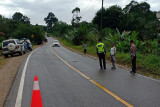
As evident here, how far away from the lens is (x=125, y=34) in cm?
2083

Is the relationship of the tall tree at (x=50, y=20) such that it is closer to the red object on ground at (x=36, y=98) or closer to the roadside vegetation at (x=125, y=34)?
the roadside vegetation at (x=125, y=34)

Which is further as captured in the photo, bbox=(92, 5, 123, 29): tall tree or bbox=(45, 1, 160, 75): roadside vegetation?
bbox=(92, 5, 123, 29): tall tree

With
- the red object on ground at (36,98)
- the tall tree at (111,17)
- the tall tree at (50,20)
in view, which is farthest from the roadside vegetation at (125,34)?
the tall tree at (50,20)

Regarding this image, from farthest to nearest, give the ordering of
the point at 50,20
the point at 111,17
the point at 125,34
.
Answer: the point at 50,20
the point at 111,17
the point at 125,34

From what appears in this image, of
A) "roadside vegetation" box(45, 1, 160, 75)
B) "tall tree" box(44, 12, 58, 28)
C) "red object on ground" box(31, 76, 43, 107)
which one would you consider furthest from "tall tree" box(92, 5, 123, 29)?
"tall tree" box(44, 12, 58, 28)

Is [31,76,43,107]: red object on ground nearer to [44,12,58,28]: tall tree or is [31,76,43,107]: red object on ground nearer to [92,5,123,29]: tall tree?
[92,5,123,29]: tall tree

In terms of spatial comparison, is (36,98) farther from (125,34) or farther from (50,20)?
(50,20)

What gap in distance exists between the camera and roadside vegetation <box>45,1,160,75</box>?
1474cm

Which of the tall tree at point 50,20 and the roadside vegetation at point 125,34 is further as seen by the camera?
the tall tree at point 50,20

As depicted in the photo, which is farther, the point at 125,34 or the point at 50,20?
the point at 50,20

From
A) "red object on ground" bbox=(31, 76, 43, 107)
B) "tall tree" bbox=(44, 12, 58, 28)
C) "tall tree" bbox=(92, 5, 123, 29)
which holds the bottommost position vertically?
"red object on ground" bbox=(31, 76, 43, 107)

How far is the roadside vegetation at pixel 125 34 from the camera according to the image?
1474 centimetres

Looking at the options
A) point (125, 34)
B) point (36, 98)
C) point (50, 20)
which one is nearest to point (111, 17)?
point (125, 34)

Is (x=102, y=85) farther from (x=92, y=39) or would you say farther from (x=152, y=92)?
(x=92, y=39)
